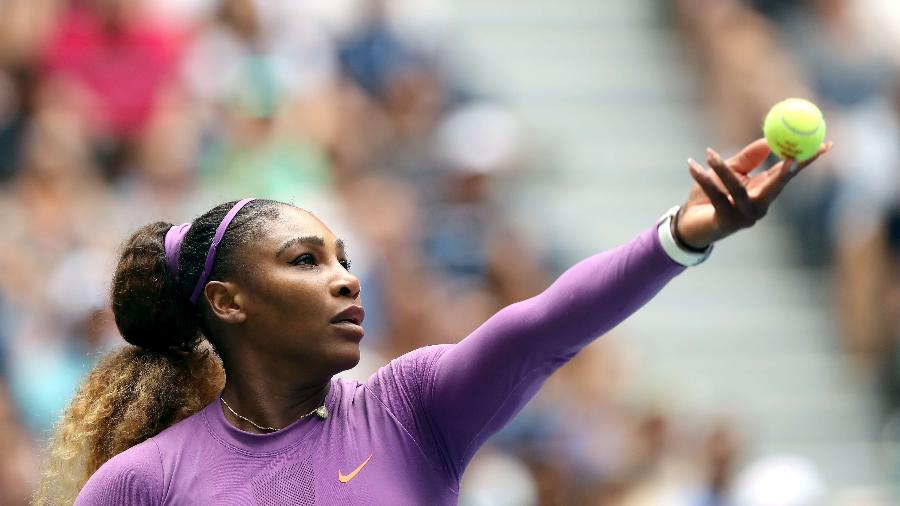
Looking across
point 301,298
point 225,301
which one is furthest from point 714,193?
point 225,301

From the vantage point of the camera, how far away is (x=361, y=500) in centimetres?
315

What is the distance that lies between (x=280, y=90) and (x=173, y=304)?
4699mm

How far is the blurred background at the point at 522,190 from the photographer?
705 cm

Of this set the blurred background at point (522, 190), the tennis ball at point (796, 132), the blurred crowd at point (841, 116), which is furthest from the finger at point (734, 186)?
the blurred crowd at point (841, 116)

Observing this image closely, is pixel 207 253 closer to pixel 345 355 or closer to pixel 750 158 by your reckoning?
pixel 345 355

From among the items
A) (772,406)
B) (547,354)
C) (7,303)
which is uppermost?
(772,406)

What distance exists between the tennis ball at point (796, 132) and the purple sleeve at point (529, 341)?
1.03 ft

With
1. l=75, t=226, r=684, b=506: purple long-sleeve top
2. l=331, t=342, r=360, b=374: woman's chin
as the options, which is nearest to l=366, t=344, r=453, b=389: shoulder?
l=75, t=226, r=684, b=506: purple long-sleeve top

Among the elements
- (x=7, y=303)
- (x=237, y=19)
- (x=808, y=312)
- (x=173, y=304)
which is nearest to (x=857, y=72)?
(x=808, y=312)

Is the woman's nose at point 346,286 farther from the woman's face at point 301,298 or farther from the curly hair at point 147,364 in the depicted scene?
the curly hair at point 147,364

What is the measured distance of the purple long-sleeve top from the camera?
10.2 ft

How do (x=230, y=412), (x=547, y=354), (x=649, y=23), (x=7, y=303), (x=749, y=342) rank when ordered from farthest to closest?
(x=649, y=23)
(x=749, y=342)
(x=7, y=303)
(x=230, y=412)
(x=547, y=354)

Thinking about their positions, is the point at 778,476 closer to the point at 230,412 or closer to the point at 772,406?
the point at 772,406

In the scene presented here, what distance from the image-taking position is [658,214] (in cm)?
922
